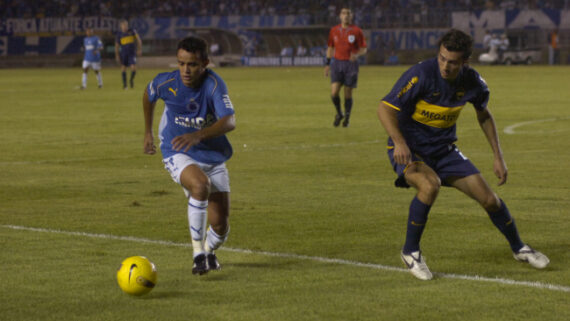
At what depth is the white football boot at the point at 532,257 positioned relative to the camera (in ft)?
22.5

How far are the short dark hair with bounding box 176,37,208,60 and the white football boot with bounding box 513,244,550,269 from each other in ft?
8.51

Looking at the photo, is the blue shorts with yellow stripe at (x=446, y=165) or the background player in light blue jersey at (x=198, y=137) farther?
the blue shorts with yellow stripe at (x=446, y=165)

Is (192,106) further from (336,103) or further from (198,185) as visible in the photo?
(336,103)

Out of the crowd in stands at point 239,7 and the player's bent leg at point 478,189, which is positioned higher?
the player's bent leg at point 478,189

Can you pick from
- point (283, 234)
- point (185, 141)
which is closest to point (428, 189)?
point (185, 141)

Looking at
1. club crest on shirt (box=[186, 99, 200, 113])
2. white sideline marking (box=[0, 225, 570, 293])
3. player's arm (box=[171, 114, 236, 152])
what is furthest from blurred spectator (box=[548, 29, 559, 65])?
player's arm (box=[171, 114, 236, 152])

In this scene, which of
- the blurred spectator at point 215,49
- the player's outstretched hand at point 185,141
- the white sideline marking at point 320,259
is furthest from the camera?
the blurred spectator at point 215,49

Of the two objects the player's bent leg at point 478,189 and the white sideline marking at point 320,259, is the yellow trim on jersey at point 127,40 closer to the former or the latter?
the white sideline marking at point 320,259

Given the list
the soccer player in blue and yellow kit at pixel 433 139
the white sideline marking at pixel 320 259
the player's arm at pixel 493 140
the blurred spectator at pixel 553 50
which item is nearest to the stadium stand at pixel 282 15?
the blurred spectator at pixel 553 50

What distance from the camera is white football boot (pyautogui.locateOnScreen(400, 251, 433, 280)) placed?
6.54 meters

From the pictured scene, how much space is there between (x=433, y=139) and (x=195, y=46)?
1.76 meters

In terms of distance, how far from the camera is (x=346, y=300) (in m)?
6.00

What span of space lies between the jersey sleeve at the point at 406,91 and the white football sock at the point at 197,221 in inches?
56.8

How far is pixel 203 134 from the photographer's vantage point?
6.61 metres
